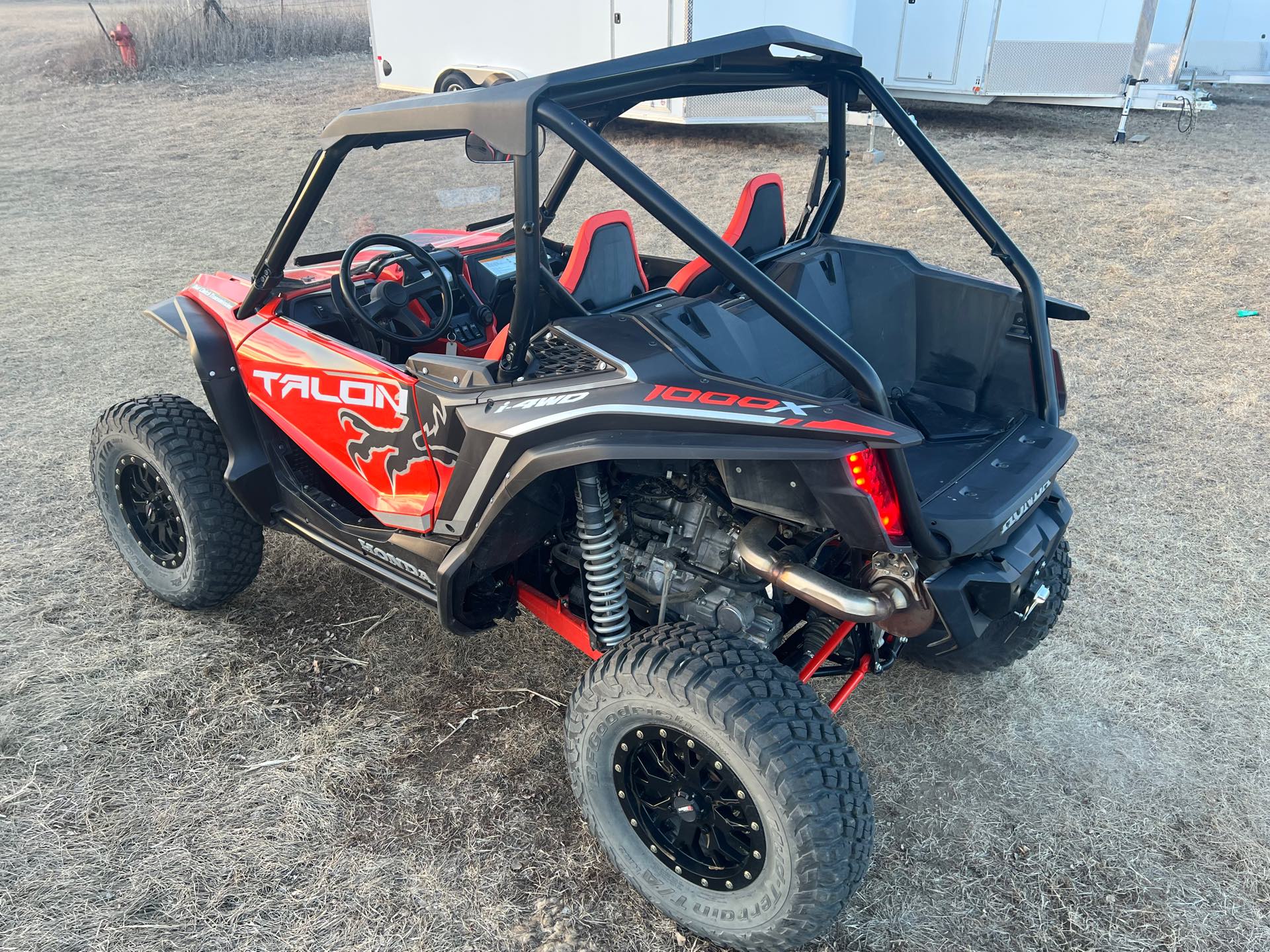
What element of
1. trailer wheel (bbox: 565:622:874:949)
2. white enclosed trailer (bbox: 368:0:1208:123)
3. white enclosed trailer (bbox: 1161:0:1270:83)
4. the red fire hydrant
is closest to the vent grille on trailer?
trailer wheel (bbox: 565:622:874:949)

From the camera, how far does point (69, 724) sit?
9.77 feet

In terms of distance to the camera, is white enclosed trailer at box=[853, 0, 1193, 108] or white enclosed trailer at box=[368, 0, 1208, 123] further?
white enclosed trailer at box=[853, 0, 1193, 108]

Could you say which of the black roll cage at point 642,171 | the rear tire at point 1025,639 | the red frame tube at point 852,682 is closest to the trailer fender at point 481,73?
the black roll cage at point 642,171

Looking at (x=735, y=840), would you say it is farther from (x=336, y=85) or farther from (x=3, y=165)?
(x=336, y=85)

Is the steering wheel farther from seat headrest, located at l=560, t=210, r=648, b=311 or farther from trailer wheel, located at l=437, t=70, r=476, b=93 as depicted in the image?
trailer wheel, located at l=437, t=70, r=476, b=93

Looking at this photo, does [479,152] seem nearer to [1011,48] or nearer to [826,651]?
[826,651]

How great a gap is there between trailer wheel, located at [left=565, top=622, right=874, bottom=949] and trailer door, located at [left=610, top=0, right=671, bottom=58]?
27.7ft

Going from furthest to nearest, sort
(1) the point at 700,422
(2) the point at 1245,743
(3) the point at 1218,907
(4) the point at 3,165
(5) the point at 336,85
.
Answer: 1. (5) the point at 336,85
2. (4) the point at 3,165
3. (2) the point at 1245,743
4. (3) the point at 1218,907
5. (1) the point at 700,422

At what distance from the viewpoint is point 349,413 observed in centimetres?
283

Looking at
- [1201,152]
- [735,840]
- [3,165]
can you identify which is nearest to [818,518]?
[735,840]

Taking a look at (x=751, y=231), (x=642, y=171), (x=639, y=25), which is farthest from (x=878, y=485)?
(x=639, y=25)

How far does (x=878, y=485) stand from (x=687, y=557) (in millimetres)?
704

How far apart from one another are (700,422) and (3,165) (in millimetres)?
12974

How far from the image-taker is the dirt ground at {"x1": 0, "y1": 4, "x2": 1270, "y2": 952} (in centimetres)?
236
